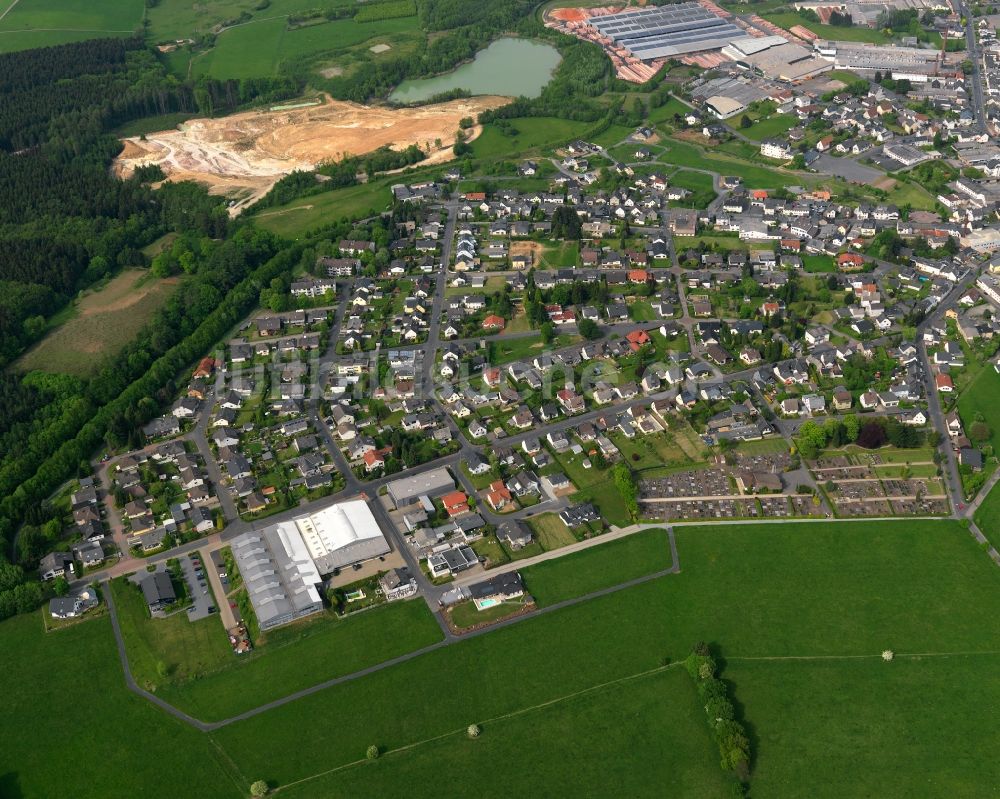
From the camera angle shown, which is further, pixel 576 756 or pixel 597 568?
pixel 597 568

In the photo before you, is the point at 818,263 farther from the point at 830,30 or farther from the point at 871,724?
the point at 830,30

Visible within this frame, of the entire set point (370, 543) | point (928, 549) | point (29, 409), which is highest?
point (29, 409)

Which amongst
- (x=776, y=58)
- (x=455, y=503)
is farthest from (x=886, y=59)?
(x=455, y=503)

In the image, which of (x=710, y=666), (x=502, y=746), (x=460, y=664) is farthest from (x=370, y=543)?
(x=710, y=666)

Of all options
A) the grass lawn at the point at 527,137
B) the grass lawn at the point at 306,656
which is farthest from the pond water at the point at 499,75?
the grass lawn at the point at 306,656

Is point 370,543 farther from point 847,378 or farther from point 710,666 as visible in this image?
point 847,378

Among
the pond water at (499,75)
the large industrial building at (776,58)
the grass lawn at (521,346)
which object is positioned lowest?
the grass lawn at (521,346)

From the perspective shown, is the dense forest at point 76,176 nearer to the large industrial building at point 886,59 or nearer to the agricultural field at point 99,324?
the agricultural field at point 99,324
